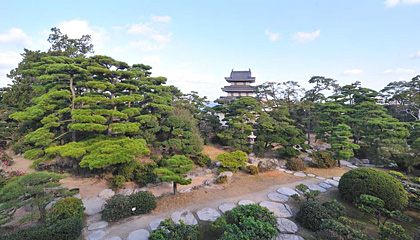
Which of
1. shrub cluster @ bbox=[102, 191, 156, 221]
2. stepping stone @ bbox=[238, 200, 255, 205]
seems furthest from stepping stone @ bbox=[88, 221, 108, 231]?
stepping stone @ bbox=[238, 200, 255, 205]

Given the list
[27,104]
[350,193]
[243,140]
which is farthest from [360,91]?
[27,104]

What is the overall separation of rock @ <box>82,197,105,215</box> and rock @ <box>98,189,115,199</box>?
22 centimetres

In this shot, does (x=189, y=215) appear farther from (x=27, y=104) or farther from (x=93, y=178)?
(x=27, y=104)

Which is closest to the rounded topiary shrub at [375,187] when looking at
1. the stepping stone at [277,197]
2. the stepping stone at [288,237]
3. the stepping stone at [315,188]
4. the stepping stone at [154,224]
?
the stepping stone at [315,188]

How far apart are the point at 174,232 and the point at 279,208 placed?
3865 millimetres

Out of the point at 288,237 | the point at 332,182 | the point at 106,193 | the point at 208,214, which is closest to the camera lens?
the point at 288,237

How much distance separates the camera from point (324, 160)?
10.6m

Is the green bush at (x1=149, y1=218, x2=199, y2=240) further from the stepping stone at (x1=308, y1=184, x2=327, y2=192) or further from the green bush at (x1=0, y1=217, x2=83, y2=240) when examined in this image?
the stepping stone at (x1=308, y1=184, x2=327, y2=192)

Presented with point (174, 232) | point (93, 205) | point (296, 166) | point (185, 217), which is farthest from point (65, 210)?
point (296, 166)

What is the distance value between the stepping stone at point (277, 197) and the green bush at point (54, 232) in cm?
646

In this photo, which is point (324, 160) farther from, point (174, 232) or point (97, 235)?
point (97, 235)

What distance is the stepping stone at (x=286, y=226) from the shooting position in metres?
4.91

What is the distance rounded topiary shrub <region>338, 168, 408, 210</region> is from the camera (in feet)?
18.4

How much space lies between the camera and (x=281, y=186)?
8.06 m
